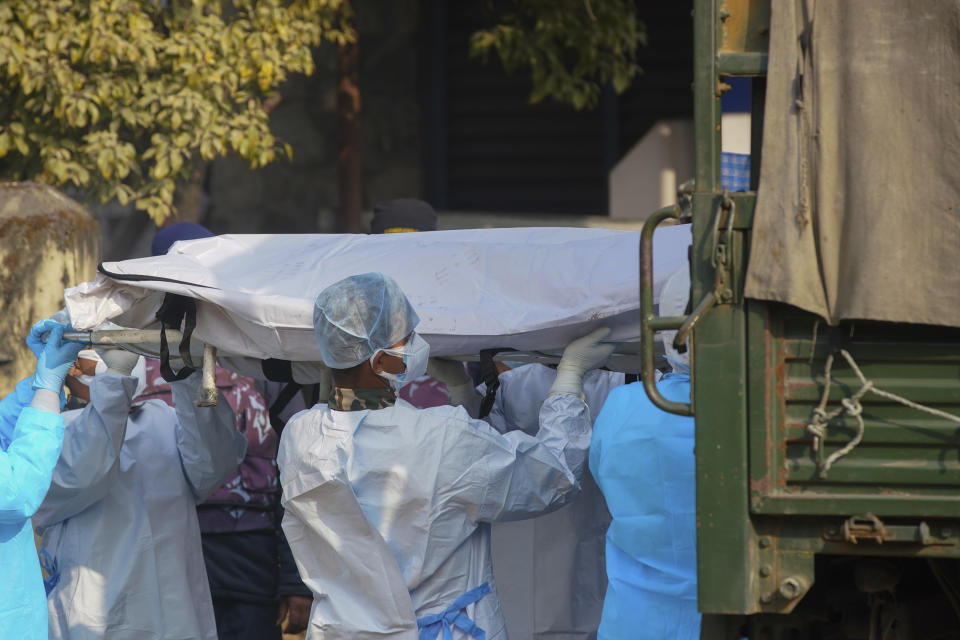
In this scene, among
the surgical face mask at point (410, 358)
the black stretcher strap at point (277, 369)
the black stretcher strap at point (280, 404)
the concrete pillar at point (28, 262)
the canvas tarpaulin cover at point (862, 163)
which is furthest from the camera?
the concrete pillar at point (28, 262)

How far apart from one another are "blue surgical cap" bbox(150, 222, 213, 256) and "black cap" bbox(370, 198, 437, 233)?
2.44 ft

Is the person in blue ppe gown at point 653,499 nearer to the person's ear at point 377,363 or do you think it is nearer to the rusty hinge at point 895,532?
the person's ear at point 377,363

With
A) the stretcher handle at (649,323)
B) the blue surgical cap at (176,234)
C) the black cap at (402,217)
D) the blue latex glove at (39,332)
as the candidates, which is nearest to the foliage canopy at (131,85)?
the blue surgical cap at (176,234)

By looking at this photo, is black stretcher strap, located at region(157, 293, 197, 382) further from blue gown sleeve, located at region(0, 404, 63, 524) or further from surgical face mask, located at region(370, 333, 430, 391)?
surgical face mask, located at region(370, 333, 430, 391)

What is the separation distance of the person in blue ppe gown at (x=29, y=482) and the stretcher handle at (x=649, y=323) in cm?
186

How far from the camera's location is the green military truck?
2.27m

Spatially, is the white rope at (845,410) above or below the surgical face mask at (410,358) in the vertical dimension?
above

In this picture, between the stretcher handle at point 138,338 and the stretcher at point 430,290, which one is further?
the stretcher handle at point 138,338

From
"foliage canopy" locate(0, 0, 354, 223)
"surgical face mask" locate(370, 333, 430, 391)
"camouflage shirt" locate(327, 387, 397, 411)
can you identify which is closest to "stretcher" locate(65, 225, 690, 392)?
"surgical face mask" locate(370, 333, 430, 391)

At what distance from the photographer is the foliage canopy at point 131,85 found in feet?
18.1

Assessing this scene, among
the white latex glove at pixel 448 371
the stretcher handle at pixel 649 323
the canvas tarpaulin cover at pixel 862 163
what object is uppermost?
the canvas tarpaulin cover at pixel 862 163

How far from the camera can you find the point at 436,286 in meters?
3.60

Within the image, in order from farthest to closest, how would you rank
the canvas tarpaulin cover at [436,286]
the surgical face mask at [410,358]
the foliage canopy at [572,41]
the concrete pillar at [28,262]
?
the foliage canopy at [572,41] < the concrete pillar at [28,262] < the canvas tarpaulin cover at [436,286] < the surgical face mask at [410,358]

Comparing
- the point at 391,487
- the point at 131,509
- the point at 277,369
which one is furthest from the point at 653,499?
the point at 131,509
